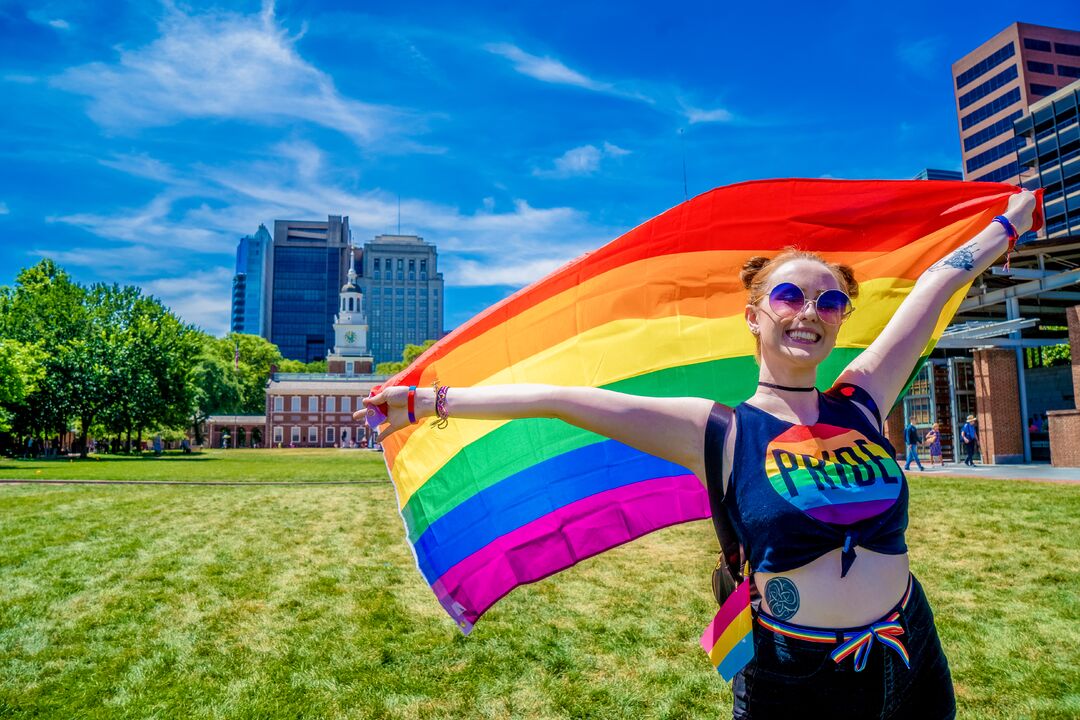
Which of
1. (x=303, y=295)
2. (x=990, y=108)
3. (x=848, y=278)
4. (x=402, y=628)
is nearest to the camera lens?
(x=848, y=278)

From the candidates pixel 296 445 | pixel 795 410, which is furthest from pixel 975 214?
pixel 296 445

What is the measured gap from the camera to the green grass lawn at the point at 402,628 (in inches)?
205

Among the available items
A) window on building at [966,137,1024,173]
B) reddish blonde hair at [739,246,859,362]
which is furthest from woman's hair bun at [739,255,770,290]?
window on building at [966,137,1024,173]

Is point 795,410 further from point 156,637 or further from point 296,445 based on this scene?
point 296,445

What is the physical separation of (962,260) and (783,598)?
177cm

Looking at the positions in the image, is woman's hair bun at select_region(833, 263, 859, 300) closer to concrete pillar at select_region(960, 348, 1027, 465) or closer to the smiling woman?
the smiling woman

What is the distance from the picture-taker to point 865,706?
2.18m

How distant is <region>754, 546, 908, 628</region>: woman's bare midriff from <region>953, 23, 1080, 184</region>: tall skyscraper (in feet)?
297

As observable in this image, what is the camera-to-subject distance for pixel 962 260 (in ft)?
10.0

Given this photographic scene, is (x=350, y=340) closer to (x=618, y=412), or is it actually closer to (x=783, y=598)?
(x=618, y=412)

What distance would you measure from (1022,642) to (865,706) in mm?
5179

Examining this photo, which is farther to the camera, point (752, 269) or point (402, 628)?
point (402, 628)

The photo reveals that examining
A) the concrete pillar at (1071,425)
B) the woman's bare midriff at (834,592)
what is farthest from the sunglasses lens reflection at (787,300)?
the concrete pillar at (1071,425)

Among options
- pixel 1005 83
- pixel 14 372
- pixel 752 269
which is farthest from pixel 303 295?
pixel 752 269
